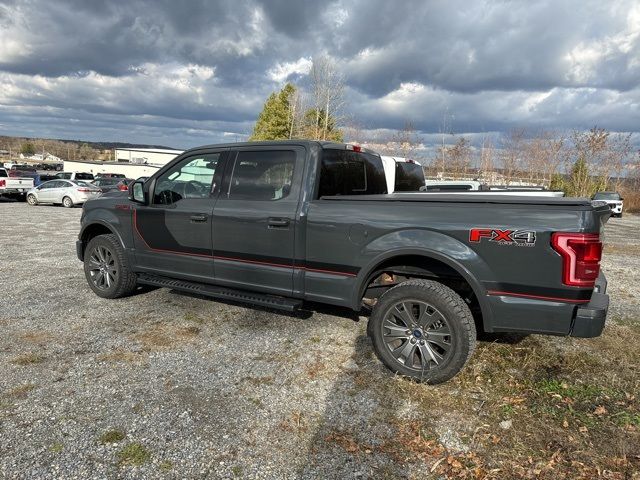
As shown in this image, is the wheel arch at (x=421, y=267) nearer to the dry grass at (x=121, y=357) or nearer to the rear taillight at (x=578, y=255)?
the rear taillight at (x=578, y=255)

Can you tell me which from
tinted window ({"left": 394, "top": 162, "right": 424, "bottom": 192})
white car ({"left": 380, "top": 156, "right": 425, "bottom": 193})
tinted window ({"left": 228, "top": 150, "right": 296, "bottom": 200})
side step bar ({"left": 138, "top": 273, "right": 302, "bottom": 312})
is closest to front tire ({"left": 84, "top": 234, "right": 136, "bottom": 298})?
side step bar ({"left": 138, "top": 273, "right": 302, "bottom": 312})

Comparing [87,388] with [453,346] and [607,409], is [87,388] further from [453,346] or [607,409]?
[607,409]

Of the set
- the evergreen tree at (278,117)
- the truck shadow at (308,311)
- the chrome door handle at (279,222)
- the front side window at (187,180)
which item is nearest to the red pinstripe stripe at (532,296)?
the chrome door handle at (279,222)

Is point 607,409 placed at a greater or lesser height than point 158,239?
→ lesser

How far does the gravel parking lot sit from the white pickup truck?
22.3m

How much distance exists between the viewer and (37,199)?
2153 cm

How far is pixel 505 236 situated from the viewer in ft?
10.2

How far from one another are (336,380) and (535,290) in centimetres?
171

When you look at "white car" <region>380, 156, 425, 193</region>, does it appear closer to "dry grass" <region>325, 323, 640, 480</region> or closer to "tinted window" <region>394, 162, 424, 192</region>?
"tinted window" <region>394, 162, 424, 192</region>

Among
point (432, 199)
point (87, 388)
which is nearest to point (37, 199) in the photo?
point (87, 388)

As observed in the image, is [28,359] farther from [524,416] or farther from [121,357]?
[524,416]

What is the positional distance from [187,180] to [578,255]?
3.82 meters

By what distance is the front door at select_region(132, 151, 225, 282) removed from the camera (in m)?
4.56

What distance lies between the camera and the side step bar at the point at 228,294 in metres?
4.03
